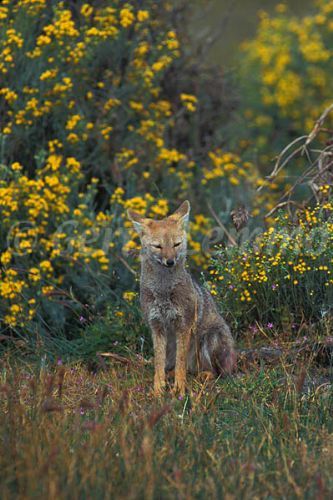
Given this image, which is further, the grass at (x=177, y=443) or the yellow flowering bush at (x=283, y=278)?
the yellow flowering bush at (x=283, y=278)

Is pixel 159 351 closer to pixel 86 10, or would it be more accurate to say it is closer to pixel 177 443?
pixel 177 443

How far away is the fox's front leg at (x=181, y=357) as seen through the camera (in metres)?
6.12

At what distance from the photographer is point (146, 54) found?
10.5 m

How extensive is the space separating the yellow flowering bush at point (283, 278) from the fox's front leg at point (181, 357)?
980 mm

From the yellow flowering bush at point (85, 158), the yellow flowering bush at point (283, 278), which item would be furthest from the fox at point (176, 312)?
the yellow flowering bush at point (85, 158)

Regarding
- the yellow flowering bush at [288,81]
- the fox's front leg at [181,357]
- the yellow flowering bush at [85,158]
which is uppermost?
the yellow flowering bush at [288,81]

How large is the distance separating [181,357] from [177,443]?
1487mm

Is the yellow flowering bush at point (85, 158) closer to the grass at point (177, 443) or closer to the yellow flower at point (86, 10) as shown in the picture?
the yellow flower at point (86, 10)

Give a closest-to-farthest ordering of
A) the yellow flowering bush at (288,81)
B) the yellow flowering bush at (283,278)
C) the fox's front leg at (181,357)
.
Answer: the fox's front leg at (181,357)
the yellow flowering bush at (283,278)
the yellow flowering bush at (288,81)

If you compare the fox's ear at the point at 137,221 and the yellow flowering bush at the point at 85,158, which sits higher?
the yellow flowering bush at the point at 85,158

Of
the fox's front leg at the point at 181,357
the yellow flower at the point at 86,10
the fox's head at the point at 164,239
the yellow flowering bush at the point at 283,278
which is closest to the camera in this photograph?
the fox's head at the point at 164,239

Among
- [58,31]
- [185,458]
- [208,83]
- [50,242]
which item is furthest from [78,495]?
[208,83]

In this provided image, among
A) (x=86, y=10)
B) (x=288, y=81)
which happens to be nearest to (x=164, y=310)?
(x=86, y=10)

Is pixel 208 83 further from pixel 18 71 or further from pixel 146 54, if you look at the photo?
pixel 18 71
